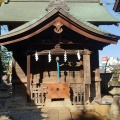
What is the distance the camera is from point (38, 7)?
15.8m

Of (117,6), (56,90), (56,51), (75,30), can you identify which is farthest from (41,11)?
(56,90)

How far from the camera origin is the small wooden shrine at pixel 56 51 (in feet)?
38.1

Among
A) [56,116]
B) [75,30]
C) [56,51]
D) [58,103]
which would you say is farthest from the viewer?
[56,51]

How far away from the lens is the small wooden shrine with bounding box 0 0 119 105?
1162 centimetres

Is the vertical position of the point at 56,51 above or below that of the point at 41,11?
below

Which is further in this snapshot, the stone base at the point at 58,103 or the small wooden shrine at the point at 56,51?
the stone base at the point at 58,103

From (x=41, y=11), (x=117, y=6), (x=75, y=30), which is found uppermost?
(x=117, y=6)

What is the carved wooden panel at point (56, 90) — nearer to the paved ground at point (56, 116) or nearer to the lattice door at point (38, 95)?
the lattice door at point (38, 95)

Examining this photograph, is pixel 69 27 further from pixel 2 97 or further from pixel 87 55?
pixel 2 97

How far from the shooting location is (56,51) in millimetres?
12258

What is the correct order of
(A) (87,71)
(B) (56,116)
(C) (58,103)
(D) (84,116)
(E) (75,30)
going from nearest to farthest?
1. (B) (56,116)
2. (D) (84,116)
3. (E) (75,30)
4. (A) (87,71)
5. (C) (58,103)

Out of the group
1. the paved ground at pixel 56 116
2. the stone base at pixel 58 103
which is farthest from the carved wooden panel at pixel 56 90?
the paved ground at pixel 56 116

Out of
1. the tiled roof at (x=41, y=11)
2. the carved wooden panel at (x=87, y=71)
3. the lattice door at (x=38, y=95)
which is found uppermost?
the tiled roof at (x=41, y=11)

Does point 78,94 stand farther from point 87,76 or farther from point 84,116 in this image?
point 84,116
